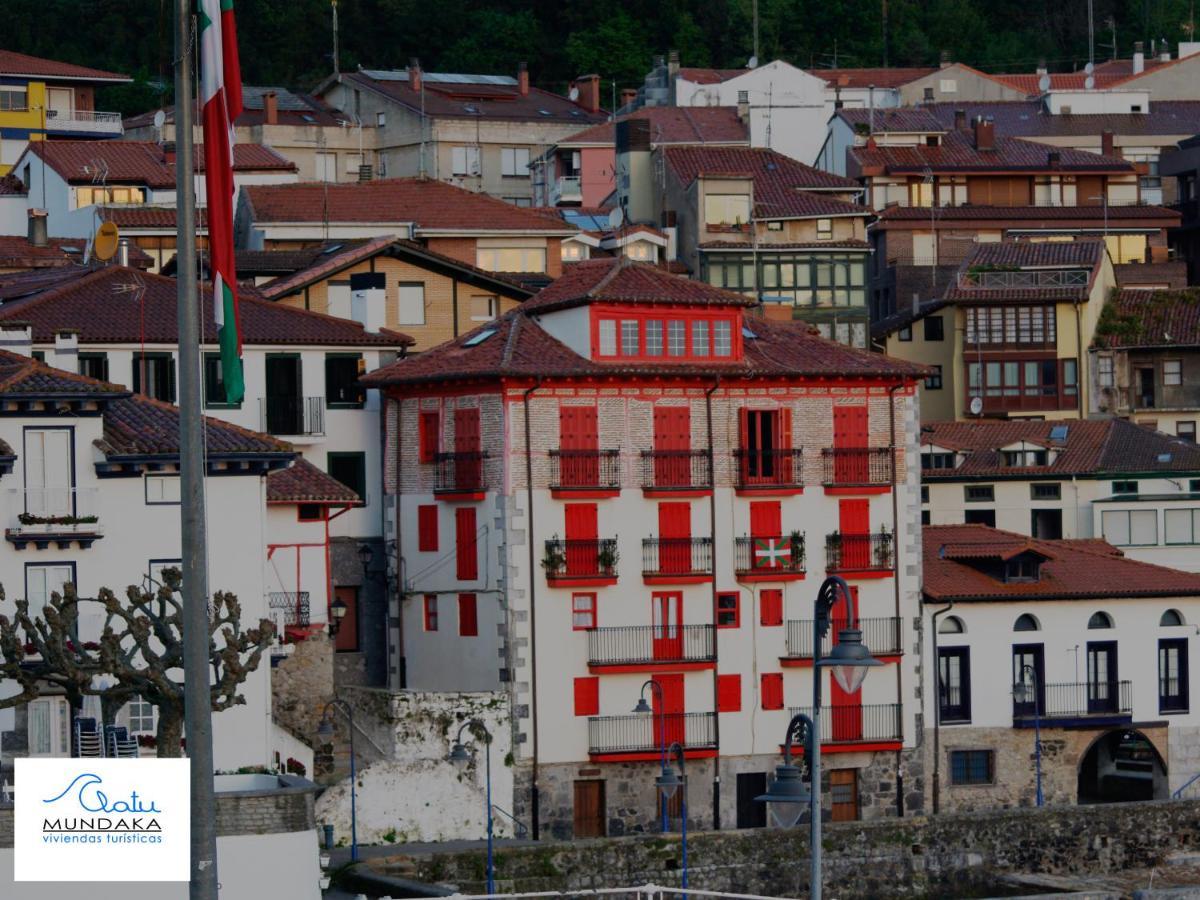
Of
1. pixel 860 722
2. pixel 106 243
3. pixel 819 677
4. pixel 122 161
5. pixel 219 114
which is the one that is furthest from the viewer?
pixel 122 161

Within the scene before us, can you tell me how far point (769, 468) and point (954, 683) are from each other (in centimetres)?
640

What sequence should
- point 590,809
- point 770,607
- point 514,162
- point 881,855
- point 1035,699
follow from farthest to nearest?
point 514,162 → point 1035,699 → point 770,607 → point 590,809 → point 881,855

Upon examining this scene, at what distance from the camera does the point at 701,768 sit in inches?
2549

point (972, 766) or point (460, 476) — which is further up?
point (460, 476)

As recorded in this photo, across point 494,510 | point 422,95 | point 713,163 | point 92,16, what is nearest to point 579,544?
point 494,510

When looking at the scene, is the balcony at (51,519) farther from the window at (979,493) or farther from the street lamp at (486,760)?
the window at (979,493)

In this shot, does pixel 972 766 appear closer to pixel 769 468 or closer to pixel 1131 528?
pixel 769 468

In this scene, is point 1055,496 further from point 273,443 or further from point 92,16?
point 92,16

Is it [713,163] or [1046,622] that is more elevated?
[713,163]

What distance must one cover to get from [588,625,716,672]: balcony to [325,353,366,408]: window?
26.9 ft

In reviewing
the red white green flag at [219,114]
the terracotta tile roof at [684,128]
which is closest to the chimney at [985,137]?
the terracotta tile roof at [684,128]

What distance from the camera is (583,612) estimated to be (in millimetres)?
64188

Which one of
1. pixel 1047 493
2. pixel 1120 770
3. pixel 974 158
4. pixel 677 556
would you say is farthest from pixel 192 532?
pixel 974 158

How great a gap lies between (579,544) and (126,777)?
109ft
